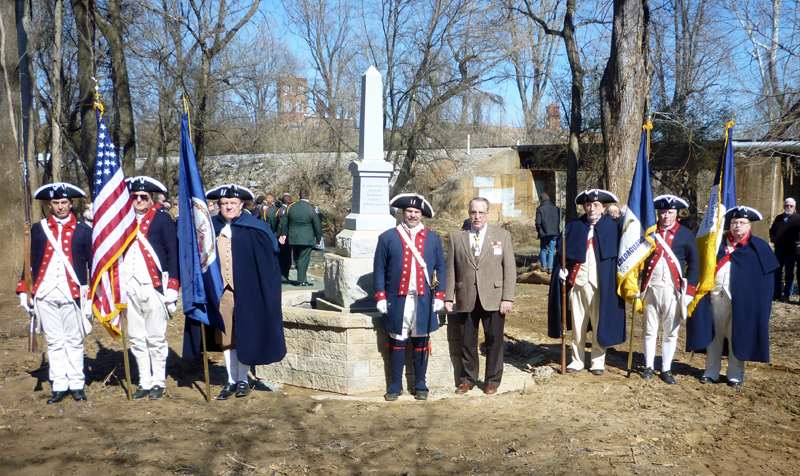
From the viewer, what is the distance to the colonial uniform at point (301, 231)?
12.5m

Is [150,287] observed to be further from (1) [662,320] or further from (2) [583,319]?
(1) [662,320]

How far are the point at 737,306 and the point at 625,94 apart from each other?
14.8 feet

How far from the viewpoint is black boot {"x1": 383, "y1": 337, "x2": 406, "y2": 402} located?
6199 millimetres

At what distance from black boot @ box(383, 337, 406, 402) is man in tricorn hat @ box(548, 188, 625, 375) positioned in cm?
190

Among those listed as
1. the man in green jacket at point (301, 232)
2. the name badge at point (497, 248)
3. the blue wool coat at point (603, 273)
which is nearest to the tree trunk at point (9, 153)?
the man in green jacket at point (301, 232)

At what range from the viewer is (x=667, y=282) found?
22.7 ft

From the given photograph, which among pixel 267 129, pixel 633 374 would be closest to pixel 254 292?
pixel 633 374

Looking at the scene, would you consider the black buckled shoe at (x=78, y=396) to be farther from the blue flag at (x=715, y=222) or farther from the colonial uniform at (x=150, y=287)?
the blue flag at (x=715, y=222)

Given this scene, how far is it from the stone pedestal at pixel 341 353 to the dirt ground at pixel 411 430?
→ 27cm

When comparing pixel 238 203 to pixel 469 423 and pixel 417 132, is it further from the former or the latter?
pixel 417 132

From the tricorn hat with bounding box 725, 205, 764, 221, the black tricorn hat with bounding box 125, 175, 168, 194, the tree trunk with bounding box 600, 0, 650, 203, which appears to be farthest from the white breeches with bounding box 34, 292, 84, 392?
the tree trunk with bounding box 600, 0, 650, 203

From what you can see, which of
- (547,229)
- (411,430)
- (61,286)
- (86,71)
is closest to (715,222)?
(411,430)

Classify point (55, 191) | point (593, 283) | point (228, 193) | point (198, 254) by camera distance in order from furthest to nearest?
point (593, 283) → point (228, 193) → point (198, 254) → point (55, 191)

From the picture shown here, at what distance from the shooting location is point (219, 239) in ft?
20.3
